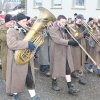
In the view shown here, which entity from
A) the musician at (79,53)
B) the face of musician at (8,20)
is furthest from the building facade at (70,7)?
the face of musician at (8,20)

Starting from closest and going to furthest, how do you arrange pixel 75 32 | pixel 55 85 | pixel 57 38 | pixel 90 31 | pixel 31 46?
1. pixel 31 46
2. pixel 57 38
3. pixel 55 85
4. pixel 75 32
5. pixel 90 31

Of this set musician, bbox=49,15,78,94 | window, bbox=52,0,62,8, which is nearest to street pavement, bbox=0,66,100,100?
musician, bbox=49,15,78,94

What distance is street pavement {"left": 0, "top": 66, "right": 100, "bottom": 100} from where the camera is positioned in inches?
284

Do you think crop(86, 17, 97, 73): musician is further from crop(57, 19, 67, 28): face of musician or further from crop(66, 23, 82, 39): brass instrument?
crop(57, 19, 67, 28): face of musician

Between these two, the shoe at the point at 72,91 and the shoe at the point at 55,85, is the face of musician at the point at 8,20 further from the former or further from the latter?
the shoe at the point at 72,91

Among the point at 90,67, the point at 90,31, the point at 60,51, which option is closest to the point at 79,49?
the point at 90,31

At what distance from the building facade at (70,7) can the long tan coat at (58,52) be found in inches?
358

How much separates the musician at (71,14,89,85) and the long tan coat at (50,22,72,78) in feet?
2.37

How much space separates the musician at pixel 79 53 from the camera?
8.19 m

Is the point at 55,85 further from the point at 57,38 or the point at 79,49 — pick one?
the point at 79,49

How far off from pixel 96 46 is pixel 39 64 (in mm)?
1570

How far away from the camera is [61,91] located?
7.64 meters

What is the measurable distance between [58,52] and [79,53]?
122 centimetres

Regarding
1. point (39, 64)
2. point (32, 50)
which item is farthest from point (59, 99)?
point (39, 64)
